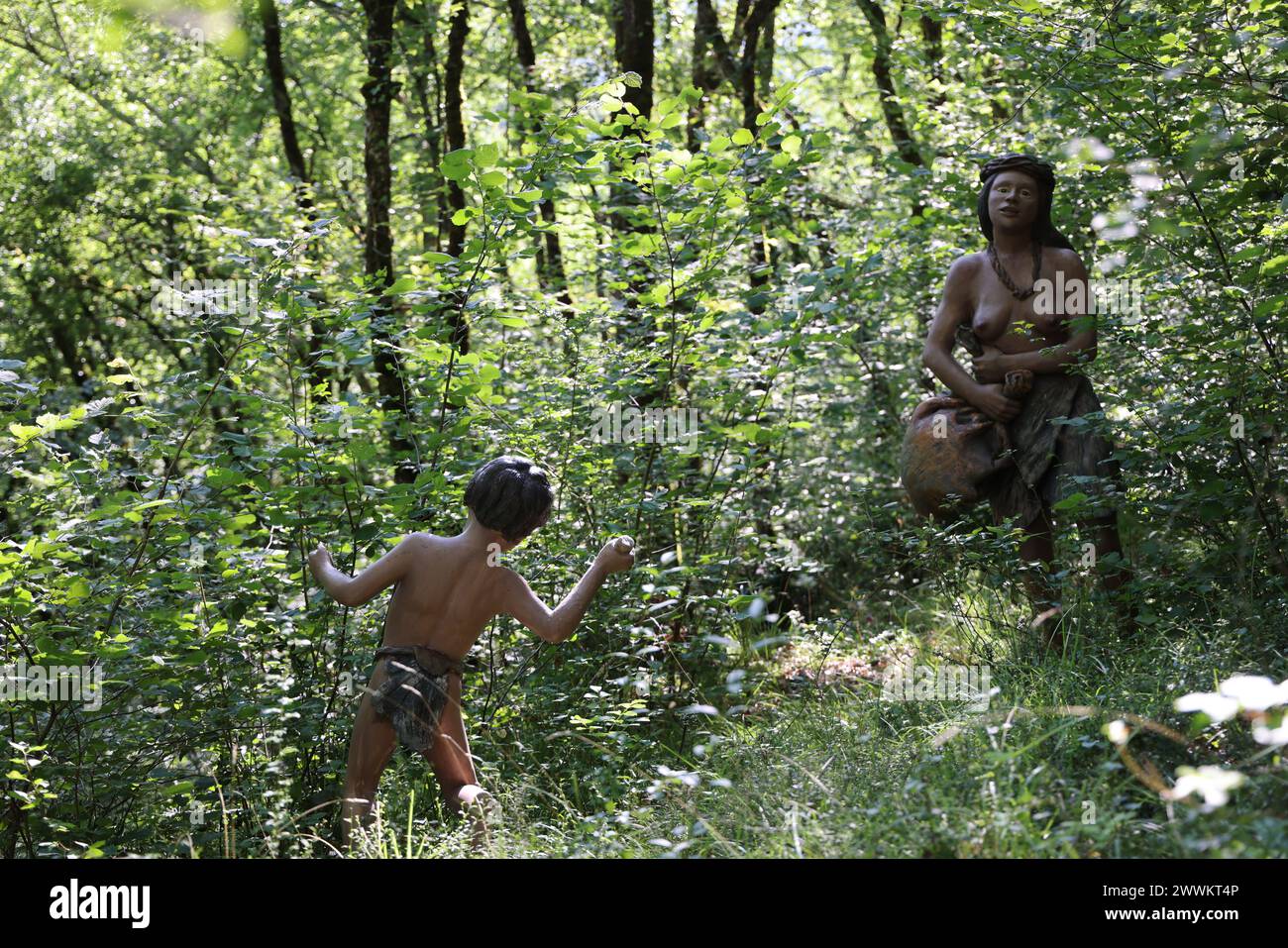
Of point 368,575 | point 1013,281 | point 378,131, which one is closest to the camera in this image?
point 368,575

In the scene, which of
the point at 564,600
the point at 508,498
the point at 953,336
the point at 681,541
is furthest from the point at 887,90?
the point at 564,600

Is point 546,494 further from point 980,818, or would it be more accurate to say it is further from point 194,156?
point 194,156

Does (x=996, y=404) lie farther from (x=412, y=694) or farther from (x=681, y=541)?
(x=412, y=694)

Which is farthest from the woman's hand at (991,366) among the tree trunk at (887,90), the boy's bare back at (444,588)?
the tree trunk at (887,90)

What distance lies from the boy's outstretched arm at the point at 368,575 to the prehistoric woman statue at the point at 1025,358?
9.26 feet

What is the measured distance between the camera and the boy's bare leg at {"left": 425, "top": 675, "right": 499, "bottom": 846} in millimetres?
4738

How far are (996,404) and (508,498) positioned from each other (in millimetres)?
2661

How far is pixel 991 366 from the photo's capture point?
6426 millimetres

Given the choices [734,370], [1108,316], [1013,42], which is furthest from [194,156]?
[1108,316]

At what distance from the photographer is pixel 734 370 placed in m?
7.65

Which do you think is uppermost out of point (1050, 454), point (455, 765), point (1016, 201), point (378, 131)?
point (378, 131)

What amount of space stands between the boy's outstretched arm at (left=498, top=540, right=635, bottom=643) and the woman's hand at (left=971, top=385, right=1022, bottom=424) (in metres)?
2.37

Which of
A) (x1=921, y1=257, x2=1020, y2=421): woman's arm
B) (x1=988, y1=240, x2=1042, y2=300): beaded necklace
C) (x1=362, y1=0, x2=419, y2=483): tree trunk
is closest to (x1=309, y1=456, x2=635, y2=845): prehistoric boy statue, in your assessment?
(x1=921, y1=257, x2=1020, y2=421): woman's arm

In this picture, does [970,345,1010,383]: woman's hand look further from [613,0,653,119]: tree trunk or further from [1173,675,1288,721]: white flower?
[1173,675,1288,721]: white flower
